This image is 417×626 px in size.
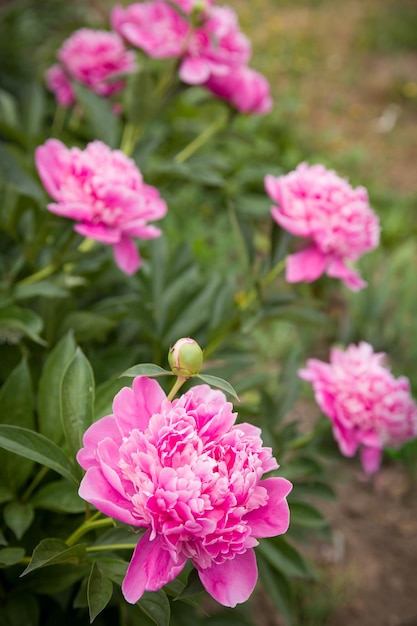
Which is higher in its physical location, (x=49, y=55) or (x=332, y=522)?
(x=49, y=55)

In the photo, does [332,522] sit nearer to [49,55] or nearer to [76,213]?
[76,213]

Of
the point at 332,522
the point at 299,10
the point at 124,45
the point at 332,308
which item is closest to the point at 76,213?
the point at 124,45

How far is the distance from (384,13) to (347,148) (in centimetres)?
203

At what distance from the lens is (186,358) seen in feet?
1.94

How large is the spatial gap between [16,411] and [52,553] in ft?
0.76

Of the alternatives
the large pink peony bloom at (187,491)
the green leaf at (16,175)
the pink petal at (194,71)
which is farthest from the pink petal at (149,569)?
the pink petal at (194,71)

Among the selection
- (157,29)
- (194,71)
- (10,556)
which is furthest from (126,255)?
(157,29)

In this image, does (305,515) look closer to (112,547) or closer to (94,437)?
(112,547)

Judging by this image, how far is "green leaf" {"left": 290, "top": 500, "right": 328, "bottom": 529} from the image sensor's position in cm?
100

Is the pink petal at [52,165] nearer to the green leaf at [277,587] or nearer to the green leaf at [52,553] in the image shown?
the green leaf at [52,553]

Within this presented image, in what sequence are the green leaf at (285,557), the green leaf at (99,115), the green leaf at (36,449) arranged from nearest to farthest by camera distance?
the green leaf at (36,449), the green leaf at (285,557), the green leaf at (99,115)

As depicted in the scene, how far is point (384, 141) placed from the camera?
3.80 meters

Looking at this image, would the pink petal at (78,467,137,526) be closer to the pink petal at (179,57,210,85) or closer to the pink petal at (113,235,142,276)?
the pink petal at (113,235,142,276)

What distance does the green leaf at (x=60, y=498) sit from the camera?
30.0 inches
